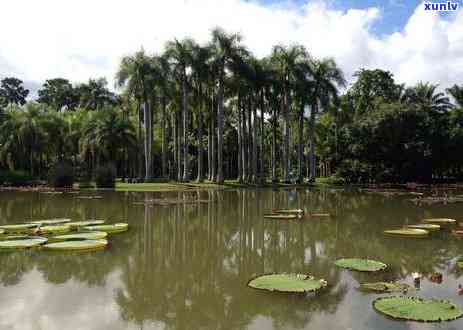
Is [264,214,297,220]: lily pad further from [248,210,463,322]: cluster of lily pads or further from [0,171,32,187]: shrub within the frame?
[0,171,32,187]: shrub

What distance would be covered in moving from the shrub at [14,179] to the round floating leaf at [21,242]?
37.3 m

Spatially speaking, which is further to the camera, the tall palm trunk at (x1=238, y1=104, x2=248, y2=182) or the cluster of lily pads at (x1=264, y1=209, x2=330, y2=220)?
the tall palm trunk at (x1=238, y1=104, x2=248, y2=182)

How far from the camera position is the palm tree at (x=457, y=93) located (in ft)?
226

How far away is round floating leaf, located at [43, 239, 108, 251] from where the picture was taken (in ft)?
40.8

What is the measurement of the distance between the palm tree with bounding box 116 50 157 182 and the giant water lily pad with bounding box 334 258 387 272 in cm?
3950

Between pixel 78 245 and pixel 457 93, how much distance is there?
2679 inches

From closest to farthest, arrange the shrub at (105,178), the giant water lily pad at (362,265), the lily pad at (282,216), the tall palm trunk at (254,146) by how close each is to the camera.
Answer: the giant water lily pad at (362,265), the lily pad at (282,216), the shrub at (105,178), the tall palm trunk at (254,146)

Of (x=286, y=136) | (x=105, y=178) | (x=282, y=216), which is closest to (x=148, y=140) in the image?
(x=105, y=178)

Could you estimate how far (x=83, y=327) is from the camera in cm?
699

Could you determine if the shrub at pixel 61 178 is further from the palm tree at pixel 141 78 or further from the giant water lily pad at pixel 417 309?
the giant water lily pad at pixel 417 309

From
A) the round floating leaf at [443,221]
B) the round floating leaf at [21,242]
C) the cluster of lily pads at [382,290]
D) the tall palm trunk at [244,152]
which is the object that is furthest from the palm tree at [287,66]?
the cluster of lily pads at [382,290]

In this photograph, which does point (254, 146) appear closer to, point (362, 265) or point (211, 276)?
point (362, 265)

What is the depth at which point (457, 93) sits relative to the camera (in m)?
69.1

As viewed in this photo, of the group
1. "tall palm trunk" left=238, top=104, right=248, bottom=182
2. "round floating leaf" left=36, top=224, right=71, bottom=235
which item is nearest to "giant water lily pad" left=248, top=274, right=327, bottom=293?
"round floating leaf" left=36, top=224, right=71, bottom=235
